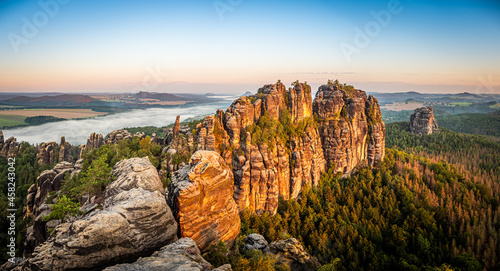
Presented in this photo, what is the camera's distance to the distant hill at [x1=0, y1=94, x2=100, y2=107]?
107812 millimetres

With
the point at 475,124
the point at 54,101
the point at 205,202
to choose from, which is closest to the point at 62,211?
the point at 205,202

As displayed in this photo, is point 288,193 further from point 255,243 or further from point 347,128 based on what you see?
point 347,128

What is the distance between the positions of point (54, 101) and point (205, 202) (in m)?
159

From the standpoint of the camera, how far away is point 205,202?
2034 cm

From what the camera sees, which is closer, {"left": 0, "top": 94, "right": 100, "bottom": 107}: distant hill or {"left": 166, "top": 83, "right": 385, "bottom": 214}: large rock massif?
{"left": 166, "top": 83, "right": 385, "bottom": 214}: large rock massif

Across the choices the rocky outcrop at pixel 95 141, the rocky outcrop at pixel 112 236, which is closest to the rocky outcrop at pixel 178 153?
the rocky outcrop at pixel 112 236

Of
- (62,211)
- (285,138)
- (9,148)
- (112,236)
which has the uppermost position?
(285,138)

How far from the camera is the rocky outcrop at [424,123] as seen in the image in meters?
99.2

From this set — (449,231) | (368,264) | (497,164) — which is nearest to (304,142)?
(368,264)

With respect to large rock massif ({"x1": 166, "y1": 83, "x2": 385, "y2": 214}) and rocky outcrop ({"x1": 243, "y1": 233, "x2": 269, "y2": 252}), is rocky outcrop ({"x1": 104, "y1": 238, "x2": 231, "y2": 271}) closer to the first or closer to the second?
rocky outcrop ({"x1": 243, "y1": 233, "x2": 269, "y2": 252})

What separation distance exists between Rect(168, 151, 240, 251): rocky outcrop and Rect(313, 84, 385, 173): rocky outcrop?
39094mm

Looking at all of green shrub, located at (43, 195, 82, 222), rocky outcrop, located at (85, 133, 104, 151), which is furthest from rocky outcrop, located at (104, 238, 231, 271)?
rocky outcrop, located at (85, 133, 104, 151)

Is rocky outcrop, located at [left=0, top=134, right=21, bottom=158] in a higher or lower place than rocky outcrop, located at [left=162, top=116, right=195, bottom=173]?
lower

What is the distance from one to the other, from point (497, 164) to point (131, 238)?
347ft
